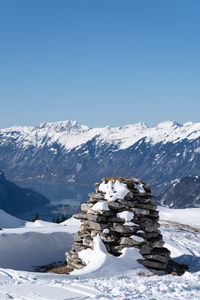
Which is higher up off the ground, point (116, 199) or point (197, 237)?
point (116, 199)

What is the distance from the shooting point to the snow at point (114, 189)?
18656mm

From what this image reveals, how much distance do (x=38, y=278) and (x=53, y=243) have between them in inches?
450

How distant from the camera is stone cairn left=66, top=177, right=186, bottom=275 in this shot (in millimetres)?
17250

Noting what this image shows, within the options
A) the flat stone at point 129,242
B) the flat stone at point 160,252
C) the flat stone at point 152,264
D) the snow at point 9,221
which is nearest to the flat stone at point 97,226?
the flat stone at point 129,242

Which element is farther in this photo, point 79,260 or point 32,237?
point 32,237

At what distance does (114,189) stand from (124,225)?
2.27 meters

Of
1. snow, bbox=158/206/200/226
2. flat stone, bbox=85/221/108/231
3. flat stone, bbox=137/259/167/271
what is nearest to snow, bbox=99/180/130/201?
flat stone, bbox=85/221/108/231

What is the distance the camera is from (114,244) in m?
17.7

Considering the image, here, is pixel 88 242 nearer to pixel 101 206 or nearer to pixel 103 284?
pixel 101 206

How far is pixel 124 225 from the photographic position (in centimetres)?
1766

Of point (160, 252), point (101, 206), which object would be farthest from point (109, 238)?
point (160, 252)

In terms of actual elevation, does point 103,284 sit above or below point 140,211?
below

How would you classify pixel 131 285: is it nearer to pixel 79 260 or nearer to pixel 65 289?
pixel 65 289

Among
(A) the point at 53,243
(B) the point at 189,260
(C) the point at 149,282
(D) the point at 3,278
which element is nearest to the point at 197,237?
(B) the point at 189,260
